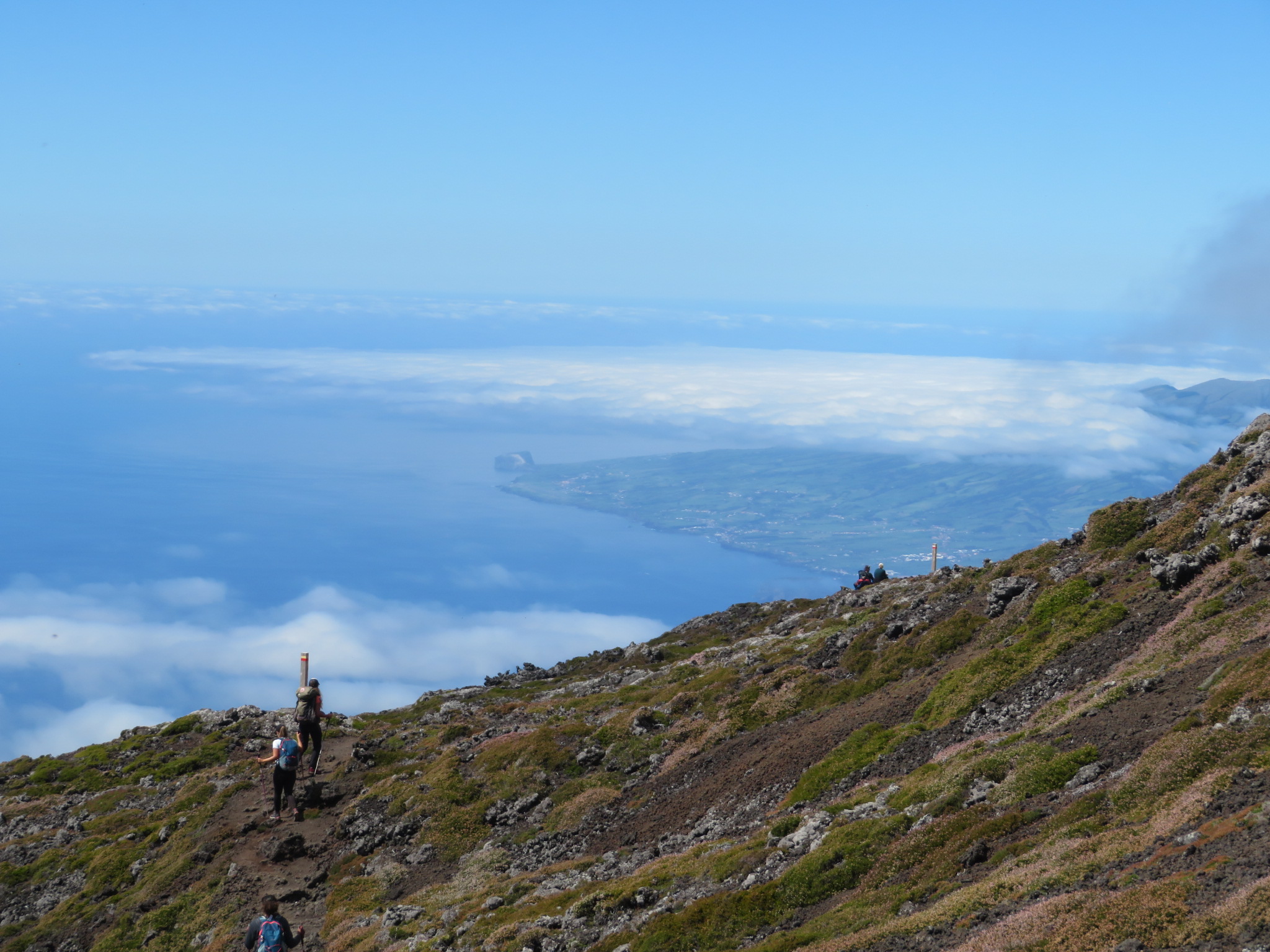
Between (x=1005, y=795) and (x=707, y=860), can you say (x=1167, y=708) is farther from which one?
(x=707, y=860)

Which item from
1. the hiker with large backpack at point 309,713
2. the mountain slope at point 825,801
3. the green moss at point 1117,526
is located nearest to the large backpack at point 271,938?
the mountain slope at point 825,801

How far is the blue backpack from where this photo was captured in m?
34.6

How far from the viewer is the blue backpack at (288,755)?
114ft

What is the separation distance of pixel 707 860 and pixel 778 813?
3901 mm

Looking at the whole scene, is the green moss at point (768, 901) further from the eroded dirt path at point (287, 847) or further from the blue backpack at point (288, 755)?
the blue backpack at point (288, 755)

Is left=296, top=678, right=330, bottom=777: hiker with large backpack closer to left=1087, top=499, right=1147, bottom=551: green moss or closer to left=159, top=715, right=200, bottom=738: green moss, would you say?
left=159, top=715, right=200, bottom=738: green moss

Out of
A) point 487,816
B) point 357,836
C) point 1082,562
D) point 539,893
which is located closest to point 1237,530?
point 1082,562

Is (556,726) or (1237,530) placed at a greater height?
(1237,530)

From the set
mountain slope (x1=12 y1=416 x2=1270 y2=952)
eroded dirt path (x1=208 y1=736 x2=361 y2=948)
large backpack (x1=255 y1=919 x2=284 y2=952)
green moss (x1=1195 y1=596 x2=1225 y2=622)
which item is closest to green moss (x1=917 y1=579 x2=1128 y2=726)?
mountain slope (x1=12 y1=416 x2=1270 y2=952)

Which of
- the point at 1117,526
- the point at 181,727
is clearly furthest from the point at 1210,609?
the point at 181,727

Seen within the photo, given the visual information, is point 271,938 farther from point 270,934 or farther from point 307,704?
point 307,704

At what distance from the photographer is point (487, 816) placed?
3350cm

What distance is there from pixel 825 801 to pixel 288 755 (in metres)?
21.8

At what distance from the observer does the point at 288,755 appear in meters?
34.9
